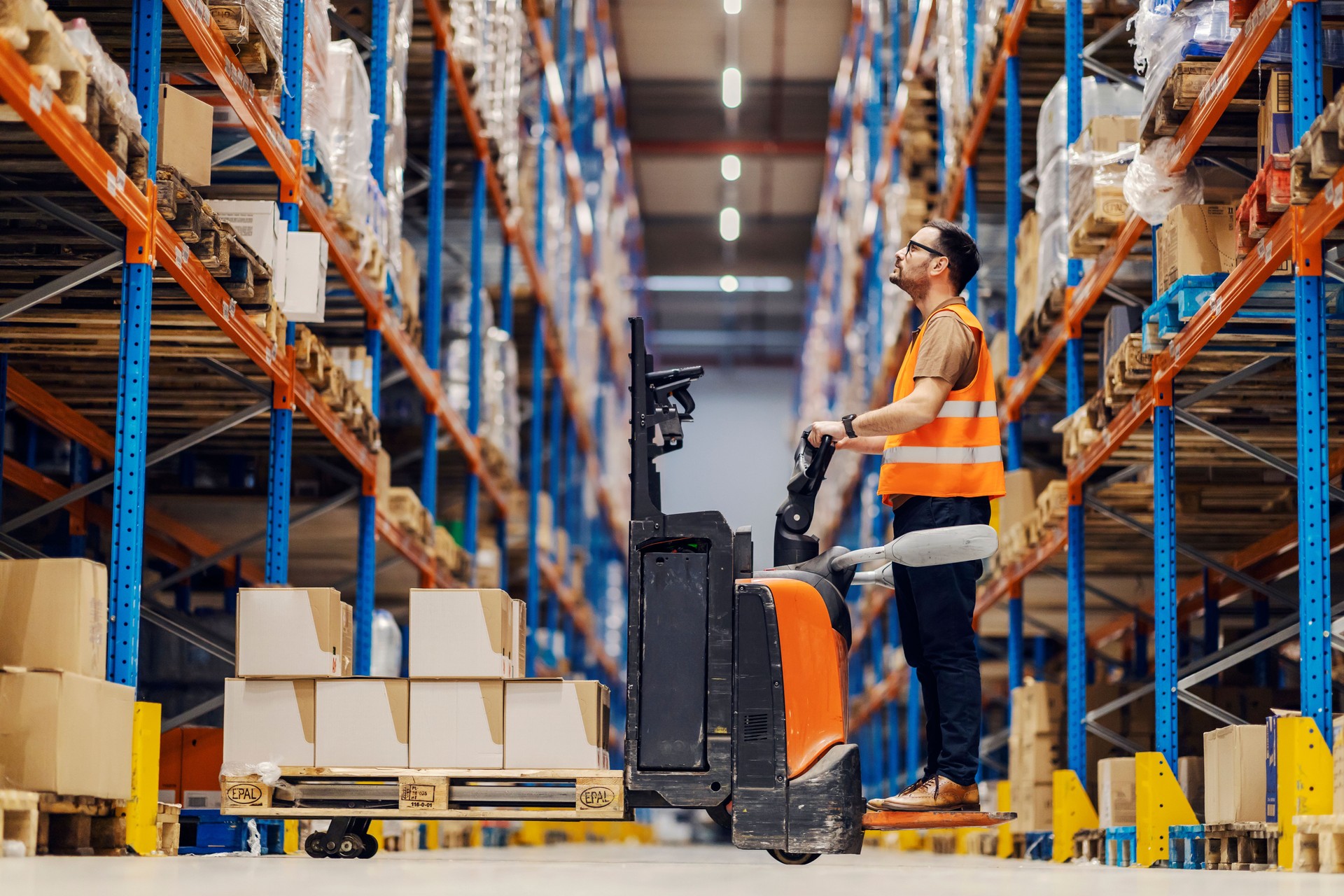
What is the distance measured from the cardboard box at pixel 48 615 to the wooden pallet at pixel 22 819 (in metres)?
0.50

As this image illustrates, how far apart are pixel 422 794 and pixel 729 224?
860 inches

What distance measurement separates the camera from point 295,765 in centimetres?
514

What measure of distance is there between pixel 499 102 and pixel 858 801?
8.87m

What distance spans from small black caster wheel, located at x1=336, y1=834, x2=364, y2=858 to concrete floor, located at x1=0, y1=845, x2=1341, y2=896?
10.6 inches

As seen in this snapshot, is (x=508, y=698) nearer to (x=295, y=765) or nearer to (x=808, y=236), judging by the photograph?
(x=295, y=765)

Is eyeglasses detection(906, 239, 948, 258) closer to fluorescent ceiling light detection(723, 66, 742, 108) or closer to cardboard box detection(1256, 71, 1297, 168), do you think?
cardboard box detection(1256, 71, 1297, 168)

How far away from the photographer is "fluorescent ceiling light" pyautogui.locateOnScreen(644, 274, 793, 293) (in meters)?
28.5

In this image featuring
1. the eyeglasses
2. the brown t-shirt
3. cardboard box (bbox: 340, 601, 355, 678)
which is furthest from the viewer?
cardboard box (bbox: 340, 601, 355, 678)

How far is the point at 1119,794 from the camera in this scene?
24.7 ft

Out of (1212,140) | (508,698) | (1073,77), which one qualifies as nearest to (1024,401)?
(1073,77)

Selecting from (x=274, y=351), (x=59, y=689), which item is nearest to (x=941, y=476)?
(x=59, y=689)

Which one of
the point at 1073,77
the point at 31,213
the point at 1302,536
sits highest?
the point at 1073,77

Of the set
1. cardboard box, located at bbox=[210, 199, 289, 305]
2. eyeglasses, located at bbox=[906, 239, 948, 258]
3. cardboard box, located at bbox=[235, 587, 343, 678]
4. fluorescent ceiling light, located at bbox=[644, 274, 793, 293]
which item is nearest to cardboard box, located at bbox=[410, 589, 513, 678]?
cardboard box, located at bbox=[235, 587, 343, 678]

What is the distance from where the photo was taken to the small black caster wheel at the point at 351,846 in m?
5.34
